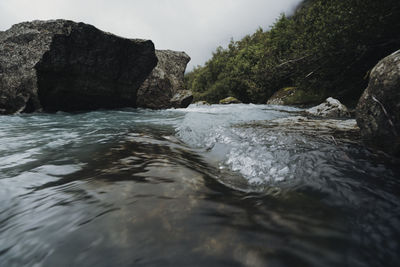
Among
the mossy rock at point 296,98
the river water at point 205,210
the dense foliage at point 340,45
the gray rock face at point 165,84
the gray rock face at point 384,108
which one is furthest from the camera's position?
the mossy rock at point 296,98

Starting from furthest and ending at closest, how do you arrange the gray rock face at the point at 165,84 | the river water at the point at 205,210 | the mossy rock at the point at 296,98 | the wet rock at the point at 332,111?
1. the mossy rock at the point at 296,98
2. the gray rock face at the point at 165,84
3. the wet rock at the point at 332,111
4. the river water at the point at 205,210

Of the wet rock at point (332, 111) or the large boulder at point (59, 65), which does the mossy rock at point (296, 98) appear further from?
the large boulder at point (59, 65)

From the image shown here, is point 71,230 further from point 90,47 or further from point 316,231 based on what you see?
point 90,47

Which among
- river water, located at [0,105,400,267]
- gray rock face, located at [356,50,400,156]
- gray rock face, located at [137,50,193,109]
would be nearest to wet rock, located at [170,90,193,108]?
gray rock face, located at [137,50,193,109]

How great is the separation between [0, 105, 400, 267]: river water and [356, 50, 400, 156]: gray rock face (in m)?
0.18

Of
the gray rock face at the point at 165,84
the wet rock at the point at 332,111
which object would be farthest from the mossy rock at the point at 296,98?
the gray rock face at the point at 165,84

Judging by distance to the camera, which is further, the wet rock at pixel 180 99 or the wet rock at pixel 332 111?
the wet rock at pixel 180 99

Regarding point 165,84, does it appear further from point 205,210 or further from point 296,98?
point 205,210

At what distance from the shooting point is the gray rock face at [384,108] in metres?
1.71

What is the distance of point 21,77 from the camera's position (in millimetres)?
6391

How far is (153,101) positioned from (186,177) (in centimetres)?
1035

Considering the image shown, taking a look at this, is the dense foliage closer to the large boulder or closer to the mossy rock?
the mossy rock

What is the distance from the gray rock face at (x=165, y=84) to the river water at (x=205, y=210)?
9.19 m

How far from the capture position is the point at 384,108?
1810mm
